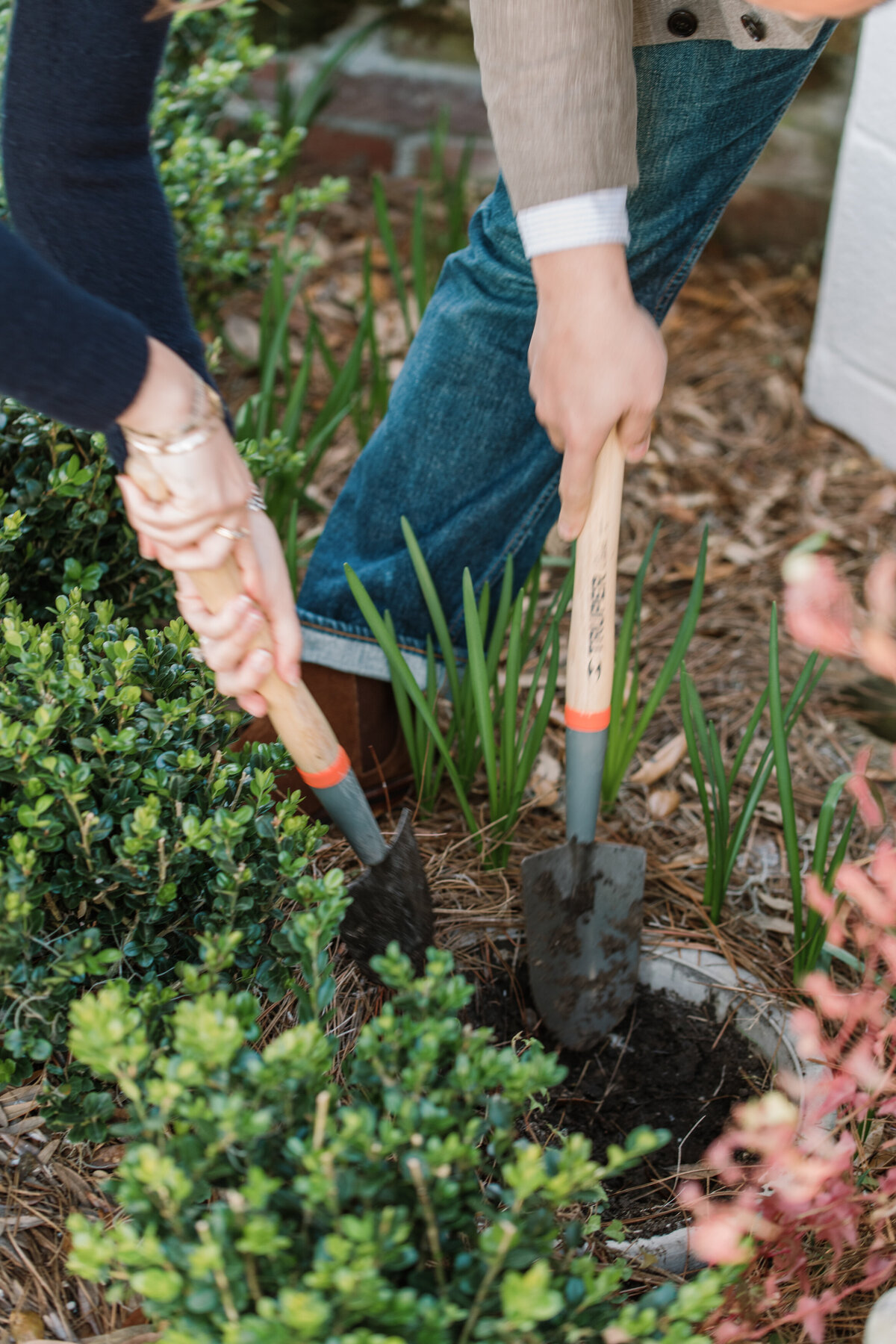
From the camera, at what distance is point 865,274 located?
208cm

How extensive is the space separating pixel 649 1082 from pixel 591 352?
2.60 ft

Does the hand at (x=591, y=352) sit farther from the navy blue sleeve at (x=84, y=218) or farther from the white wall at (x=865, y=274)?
the white wall at (x=865, y=274)

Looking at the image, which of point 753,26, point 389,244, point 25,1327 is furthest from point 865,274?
point 25,1327

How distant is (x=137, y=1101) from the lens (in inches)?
26.8

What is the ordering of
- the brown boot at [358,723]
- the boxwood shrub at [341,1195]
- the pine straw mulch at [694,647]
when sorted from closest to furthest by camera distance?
the boxwood shrub at [341,1195], the pine straw mulch at [694,647], the brown boot at [358,723]

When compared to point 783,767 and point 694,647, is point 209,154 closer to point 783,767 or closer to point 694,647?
point 694,647

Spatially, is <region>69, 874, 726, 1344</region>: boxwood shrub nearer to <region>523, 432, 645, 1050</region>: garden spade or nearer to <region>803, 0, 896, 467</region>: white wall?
<region>523, 432, 645, 1050</region>: garden spade

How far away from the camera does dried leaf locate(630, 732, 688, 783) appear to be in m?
1.59

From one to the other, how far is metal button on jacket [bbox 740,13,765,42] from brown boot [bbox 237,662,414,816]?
85cm

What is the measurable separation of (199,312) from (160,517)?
1.17 metres

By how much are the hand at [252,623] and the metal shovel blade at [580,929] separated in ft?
1.30

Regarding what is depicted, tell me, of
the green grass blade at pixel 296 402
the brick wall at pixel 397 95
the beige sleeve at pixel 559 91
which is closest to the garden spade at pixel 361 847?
the beige sleeve at pixel 559 91

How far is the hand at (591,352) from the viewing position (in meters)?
0.88

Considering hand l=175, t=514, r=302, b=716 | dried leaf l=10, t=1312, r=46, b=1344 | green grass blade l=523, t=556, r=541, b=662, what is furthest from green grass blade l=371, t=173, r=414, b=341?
dried leaf l=10, t=1312, r=46, b=1344
